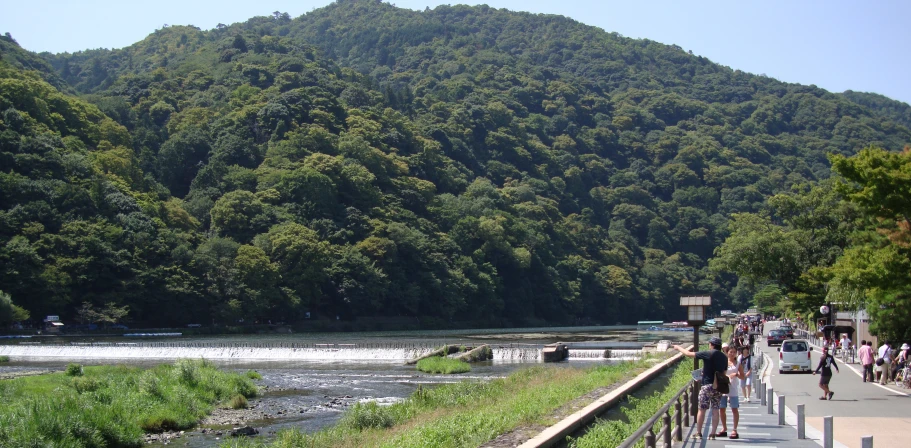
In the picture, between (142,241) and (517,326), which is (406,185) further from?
(142,241)

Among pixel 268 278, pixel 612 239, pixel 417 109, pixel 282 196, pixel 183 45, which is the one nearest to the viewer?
pixel 268 278

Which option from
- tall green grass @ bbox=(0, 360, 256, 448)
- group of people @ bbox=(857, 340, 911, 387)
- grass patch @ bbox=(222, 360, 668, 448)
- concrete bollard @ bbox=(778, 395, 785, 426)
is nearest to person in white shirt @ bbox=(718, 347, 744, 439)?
concrete bollard @ bbox=(778, 395, 785, 426)

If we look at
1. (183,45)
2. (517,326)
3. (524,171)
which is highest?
(183,45)

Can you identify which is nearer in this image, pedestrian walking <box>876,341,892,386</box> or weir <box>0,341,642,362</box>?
pedestrian walking <box>876,341,892,386</box>

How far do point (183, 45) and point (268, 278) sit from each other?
423 ft

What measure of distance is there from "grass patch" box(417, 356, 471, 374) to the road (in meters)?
14.5

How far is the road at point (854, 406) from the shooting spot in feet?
47.1

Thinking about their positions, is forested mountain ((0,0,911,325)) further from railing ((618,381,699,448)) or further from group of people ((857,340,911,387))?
railing ((618,381,699,448))

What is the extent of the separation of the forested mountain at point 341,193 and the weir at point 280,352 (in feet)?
67.3

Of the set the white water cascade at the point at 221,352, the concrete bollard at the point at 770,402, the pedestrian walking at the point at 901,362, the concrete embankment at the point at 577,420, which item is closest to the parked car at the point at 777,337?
the white water cascade at the point at 221,352

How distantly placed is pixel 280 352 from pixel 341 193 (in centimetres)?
5860

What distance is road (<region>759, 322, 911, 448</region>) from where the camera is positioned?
565 inches

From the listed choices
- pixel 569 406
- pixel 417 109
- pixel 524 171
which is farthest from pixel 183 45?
pixel 569 406

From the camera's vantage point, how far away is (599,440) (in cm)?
1190
